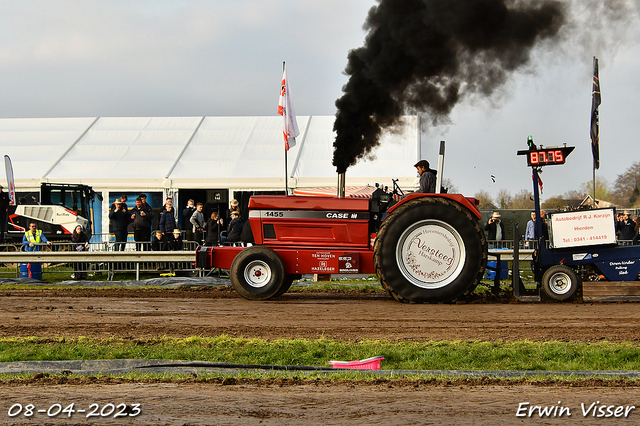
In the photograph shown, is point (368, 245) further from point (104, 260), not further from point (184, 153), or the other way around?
point (184, 153)

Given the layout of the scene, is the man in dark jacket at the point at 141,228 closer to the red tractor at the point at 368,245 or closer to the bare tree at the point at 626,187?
the red tractor at the point at 368,245

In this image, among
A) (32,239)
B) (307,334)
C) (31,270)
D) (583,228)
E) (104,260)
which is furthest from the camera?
(32,239)

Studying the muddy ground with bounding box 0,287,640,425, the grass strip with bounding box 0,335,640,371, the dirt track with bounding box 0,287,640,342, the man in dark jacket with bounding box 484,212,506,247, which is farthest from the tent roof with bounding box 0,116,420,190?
the grass strip with bounding box 0,335,640,371

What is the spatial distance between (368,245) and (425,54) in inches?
128

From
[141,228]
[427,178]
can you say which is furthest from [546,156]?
[141,228]

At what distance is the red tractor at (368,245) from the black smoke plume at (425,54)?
1388 millimetres

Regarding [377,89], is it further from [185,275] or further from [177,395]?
[177,395]

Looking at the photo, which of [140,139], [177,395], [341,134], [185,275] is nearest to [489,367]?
[177,395]

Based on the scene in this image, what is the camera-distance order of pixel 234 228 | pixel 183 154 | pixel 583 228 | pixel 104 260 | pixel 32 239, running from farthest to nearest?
1. pixel 183 154
2. pixel 32 239
3. pixel 104 260
4. pixel 234 228
5. pixel 583 228

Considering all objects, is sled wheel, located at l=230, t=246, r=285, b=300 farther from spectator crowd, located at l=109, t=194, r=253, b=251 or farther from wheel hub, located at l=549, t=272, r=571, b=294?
wheel hub, located at l=549, t=272, r=571, b=294

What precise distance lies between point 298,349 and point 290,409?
1.89 meters

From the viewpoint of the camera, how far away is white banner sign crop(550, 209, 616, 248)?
31.0 feet

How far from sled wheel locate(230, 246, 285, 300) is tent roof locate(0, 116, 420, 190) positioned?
26.7ft

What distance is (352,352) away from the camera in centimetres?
575
